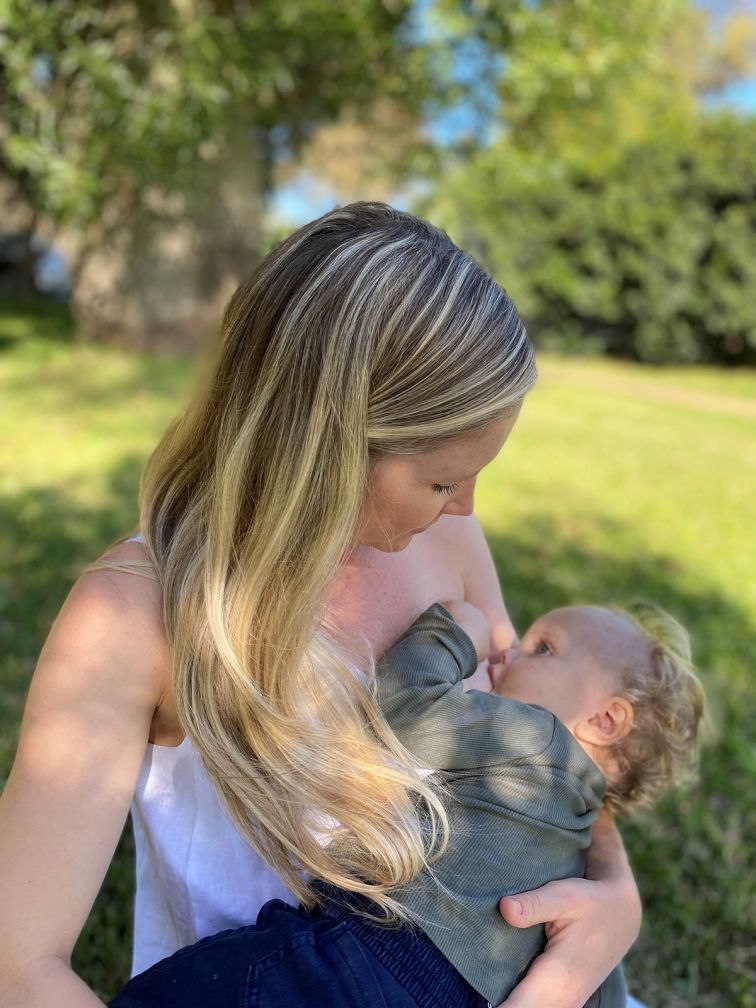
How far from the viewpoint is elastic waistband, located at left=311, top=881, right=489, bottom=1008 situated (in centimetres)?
141

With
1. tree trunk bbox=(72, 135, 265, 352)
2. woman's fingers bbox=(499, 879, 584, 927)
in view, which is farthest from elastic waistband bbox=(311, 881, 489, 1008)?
tree trunk bbox=(72, 135, 265, 352)

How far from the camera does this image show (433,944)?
56.9 inches

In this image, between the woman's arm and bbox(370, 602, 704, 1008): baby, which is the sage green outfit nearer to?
bbox(370, 602, 704, 1008): baby

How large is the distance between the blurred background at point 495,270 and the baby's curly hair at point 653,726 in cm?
73

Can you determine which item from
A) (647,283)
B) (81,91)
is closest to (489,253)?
(647,283)

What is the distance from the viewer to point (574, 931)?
1542mm

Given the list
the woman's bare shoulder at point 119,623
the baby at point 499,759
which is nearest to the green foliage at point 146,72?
the baby at point 499,759

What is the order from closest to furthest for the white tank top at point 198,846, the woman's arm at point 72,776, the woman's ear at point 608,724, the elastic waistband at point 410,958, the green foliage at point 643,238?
the woman's arm at point 72,776 < the elastic waistband at point 410,958 < the white tank top at point 198,846 < the woman's ear at point 608,724 < the green foliage at point 643,238

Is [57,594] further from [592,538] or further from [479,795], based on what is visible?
[592,538]

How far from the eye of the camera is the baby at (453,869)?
1374 mm

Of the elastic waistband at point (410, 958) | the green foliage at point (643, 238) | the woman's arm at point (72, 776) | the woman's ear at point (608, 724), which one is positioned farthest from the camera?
the green foliage at point (643, 238)

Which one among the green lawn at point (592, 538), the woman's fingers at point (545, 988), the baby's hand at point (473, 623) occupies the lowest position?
the green lawn at point (592, 538)

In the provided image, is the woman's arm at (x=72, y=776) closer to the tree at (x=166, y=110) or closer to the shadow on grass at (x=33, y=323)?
the tree at (x=166, y=110)

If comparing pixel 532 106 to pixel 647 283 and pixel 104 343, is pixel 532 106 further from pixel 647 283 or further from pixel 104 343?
pixel 647 283
